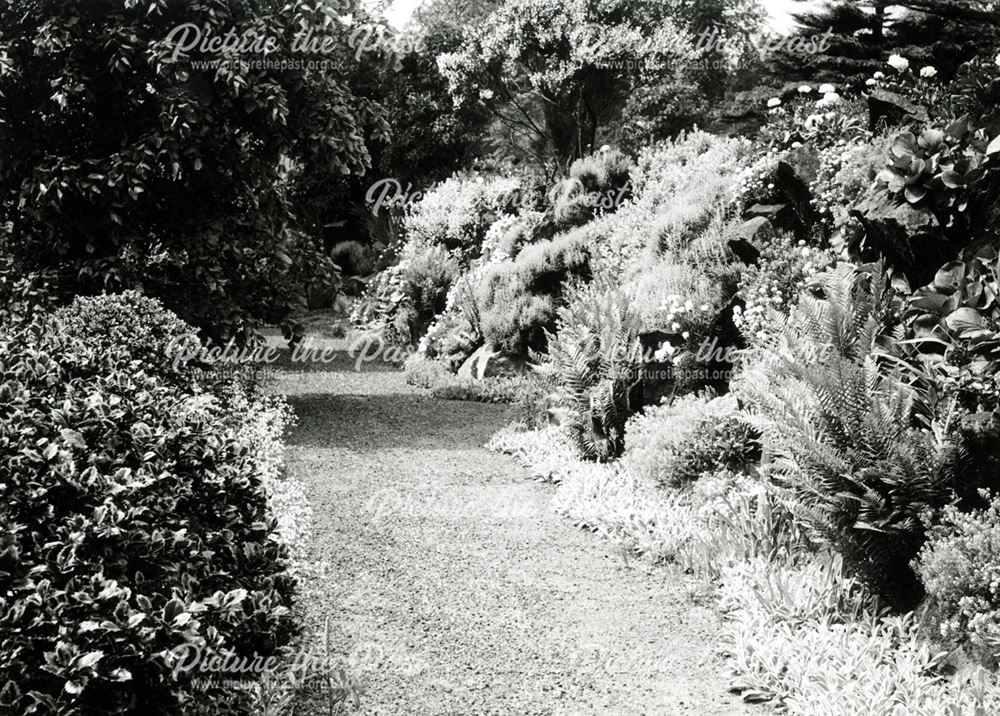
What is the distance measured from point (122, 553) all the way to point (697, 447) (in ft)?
15.4

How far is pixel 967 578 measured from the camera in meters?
3.73

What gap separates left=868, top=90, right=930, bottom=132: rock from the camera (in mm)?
8195

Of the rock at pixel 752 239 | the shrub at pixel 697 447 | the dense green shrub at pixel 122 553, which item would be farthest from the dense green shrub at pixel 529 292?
the dense green shrub at pixel 122 553

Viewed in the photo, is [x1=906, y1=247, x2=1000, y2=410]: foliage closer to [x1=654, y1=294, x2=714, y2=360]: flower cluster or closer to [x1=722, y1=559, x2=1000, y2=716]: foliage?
[x1=722, y1=559, x2=1000, y2=716]: foliage

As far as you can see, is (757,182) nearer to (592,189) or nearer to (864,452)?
(592,189)

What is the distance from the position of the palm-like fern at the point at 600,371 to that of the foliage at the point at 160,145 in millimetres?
3219

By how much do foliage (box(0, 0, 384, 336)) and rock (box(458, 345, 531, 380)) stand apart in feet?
9.44

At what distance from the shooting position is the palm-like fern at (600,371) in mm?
7801

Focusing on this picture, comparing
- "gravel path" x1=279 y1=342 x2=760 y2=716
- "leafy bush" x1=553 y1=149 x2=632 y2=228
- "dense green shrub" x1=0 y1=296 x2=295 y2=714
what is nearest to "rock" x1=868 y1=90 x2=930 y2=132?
"gravel path" x1=279 y1=342 x2=760 y2=716

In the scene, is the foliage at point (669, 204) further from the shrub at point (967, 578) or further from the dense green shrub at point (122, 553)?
the dense green shrub at point (122, 553)

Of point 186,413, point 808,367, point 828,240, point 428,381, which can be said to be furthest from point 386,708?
point 428,381

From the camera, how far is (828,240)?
7918mm

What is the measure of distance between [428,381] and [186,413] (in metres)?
8.32

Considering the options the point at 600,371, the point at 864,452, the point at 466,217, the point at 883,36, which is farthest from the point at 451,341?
the point at 864,452
